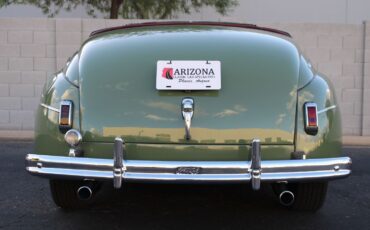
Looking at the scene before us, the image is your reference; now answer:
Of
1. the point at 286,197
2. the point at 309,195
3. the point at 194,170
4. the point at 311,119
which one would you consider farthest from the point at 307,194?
the point at 194,170

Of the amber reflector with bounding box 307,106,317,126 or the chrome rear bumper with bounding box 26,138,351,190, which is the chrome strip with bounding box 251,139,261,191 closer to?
the chrome rear bumper with bounding box 26,138,351,190

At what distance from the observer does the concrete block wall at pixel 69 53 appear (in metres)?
8.45

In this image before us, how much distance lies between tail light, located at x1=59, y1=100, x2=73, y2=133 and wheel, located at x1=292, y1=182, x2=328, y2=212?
1719 mm

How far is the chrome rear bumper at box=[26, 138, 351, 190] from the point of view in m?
3.01

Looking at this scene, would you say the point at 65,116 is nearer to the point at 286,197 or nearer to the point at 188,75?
the point at 188,75

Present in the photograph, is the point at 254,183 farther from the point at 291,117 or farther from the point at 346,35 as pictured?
→ the point at 346,35

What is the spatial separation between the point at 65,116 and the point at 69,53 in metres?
5.58

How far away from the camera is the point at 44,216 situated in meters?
3.96

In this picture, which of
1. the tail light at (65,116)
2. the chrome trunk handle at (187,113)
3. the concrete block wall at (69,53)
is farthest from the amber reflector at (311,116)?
the concrete block wall at (69,53)

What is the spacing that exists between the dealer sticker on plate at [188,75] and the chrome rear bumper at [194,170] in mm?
496

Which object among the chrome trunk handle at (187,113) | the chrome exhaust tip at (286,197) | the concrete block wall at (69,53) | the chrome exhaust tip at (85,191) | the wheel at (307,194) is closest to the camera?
the chrome trunk handle at (187,113)

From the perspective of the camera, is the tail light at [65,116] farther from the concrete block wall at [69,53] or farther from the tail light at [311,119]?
the concrete block wall at [69,53]

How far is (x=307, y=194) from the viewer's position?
12.6 feet

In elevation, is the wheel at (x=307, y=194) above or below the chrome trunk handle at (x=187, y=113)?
below
